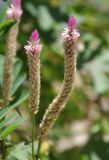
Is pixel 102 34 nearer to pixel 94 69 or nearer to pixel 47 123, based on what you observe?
pixel 94 69

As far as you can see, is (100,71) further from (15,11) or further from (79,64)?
(15,11)

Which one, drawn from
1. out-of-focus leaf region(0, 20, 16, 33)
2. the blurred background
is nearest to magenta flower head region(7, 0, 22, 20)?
out-of-focus leaf region(0, 20, 16, 33)

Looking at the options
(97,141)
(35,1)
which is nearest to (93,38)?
(35,1)

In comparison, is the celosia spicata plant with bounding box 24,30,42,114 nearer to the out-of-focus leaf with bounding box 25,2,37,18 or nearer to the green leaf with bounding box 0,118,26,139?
the green leaf with bounding box 0,118,26,139

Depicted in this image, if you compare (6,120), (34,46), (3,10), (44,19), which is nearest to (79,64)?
(44,19)

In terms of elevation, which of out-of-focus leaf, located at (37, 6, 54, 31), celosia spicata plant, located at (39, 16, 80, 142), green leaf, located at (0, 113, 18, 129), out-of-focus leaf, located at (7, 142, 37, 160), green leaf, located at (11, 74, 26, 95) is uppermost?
celosia spicata plant, located at (39, 16, 80, 142)

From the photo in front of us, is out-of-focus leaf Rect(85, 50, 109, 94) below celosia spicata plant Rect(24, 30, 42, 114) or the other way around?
below
